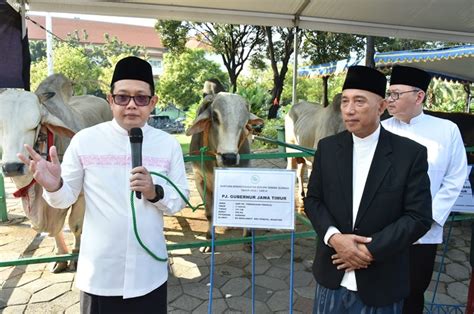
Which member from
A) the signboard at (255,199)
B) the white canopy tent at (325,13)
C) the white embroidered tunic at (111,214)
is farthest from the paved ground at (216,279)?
the white canopy tent at (325,13)

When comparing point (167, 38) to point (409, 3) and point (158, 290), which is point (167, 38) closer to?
point (409, 3)

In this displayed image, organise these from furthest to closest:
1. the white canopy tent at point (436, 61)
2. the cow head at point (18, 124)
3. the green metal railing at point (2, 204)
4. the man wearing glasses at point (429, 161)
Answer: the white canopy tent at point (436, 61)
the green metal railing at point (2, 204)
the cow head at point (18, 124)
the man wearing glasses at point (429, 161)

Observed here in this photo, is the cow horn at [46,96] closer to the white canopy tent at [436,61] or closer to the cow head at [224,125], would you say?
the cow head at [224,125]

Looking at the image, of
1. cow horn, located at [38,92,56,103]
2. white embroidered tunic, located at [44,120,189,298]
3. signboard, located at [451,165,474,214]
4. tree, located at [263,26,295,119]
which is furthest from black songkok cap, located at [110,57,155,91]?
tree, located at [263,26,295,119]

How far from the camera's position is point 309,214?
2008 millimetres

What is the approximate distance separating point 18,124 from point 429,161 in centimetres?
296

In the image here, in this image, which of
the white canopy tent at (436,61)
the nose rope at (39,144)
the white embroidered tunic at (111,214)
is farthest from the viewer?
the white canopy tent at (436,61)

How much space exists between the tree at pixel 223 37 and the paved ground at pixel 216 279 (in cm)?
1337

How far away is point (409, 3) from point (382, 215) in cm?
349

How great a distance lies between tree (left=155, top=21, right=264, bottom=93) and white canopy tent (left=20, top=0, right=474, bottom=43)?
1239cm

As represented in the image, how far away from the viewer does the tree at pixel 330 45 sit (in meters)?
16.7

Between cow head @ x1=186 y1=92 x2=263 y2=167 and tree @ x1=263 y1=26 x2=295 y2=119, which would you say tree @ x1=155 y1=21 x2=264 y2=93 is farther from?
cow head @ x1=186 y1=92 x2=263 y2=167

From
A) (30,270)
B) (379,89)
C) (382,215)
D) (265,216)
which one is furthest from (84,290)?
(30,270)

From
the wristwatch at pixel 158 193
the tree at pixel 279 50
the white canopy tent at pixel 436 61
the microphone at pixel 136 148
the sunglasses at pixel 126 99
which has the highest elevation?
the tree at pixel 279 50
